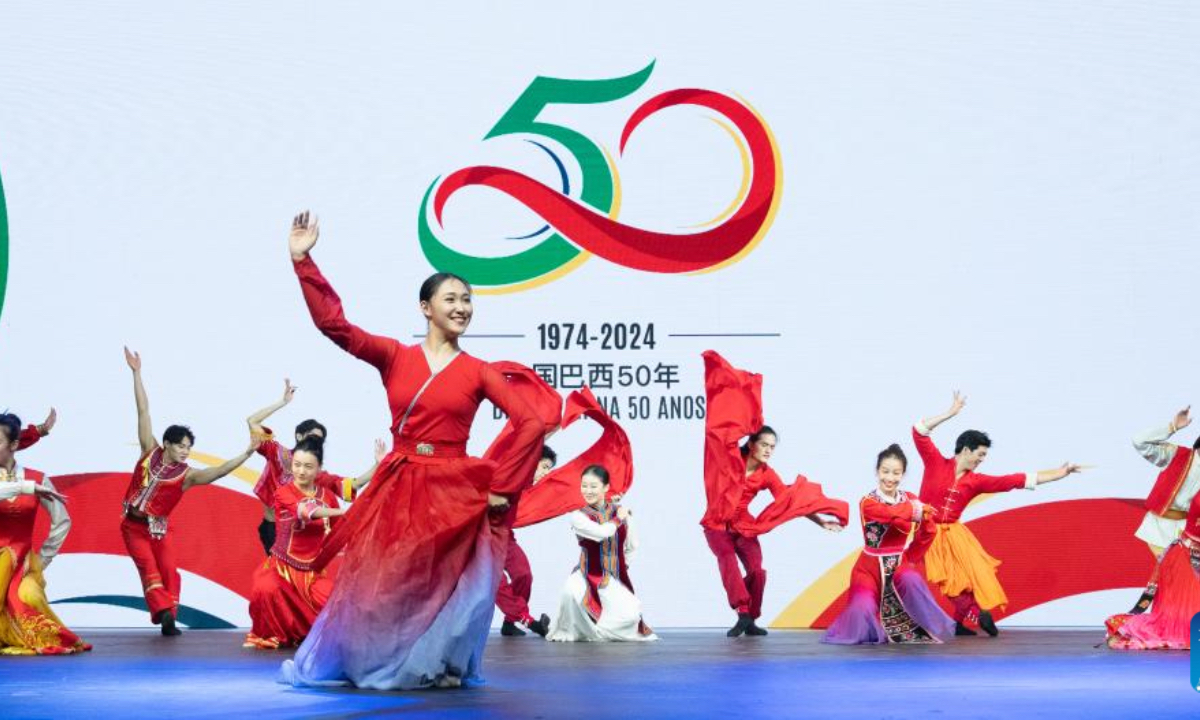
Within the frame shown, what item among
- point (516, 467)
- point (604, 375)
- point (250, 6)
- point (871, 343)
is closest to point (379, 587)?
point (516, 467)

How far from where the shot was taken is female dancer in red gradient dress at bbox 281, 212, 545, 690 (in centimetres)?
466

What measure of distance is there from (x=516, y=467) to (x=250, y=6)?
15.2 ft

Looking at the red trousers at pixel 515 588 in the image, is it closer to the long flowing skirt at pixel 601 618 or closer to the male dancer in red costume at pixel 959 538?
the long flowing skirt at pixel 601 618

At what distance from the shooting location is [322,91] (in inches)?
336

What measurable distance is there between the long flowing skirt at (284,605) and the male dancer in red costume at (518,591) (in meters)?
1.07

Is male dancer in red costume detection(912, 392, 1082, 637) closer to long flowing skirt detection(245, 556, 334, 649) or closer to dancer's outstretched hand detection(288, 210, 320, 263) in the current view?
long flowing skirt detection(245, 556, 334, 649)

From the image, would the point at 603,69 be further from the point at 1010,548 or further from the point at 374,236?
the point at 1010,548

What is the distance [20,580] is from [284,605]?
1065mm

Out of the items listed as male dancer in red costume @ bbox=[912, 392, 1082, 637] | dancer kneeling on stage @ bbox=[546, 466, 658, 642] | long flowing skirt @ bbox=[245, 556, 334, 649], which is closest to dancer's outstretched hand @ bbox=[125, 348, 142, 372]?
long flowing skirt @ bbox=[245, 556, 334, 649]

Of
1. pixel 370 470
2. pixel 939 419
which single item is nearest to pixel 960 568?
pixel 939 419

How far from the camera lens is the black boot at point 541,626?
7.83 m

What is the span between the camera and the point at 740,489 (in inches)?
309

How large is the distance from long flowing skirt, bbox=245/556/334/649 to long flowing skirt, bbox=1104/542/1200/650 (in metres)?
3.29

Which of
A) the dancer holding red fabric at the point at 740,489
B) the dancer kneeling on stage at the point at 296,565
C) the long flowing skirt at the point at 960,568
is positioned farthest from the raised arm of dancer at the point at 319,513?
the long flowing skirt at the point at 960,568
